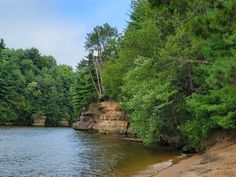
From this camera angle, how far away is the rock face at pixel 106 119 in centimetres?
5225

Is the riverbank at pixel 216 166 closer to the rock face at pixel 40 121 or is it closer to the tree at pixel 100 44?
the tree at pixel 100 44

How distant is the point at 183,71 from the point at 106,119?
30.7m

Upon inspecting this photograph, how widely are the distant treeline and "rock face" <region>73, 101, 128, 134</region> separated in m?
8.87

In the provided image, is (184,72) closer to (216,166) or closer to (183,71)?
(183,71)

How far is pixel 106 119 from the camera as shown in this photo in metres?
55.8

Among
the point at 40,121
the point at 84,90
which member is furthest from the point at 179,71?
the point at 40,121

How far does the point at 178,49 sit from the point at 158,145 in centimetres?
920

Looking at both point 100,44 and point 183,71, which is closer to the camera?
point 183,71

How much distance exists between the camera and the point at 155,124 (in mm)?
26641

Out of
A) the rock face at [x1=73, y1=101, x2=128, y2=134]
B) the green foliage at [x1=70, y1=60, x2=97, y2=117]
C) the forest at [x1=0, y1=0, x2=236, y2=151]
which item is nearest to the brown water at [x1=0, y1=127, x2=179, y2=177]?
the forest at [x1=0, y1=0, x2=236, y2=151]

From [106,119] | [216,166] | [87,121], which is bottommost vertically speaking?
[216,166]

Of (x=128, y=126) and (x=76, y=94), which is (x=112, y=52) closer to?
(x=76, y=94)

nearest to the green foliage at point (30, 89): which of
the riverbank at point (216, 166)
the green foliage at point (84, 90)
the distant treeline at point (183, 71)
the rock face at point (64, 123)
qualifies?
the rock face at point (64, 123)

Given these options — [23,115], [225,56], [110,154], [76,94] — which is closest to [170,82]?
[110,154]
